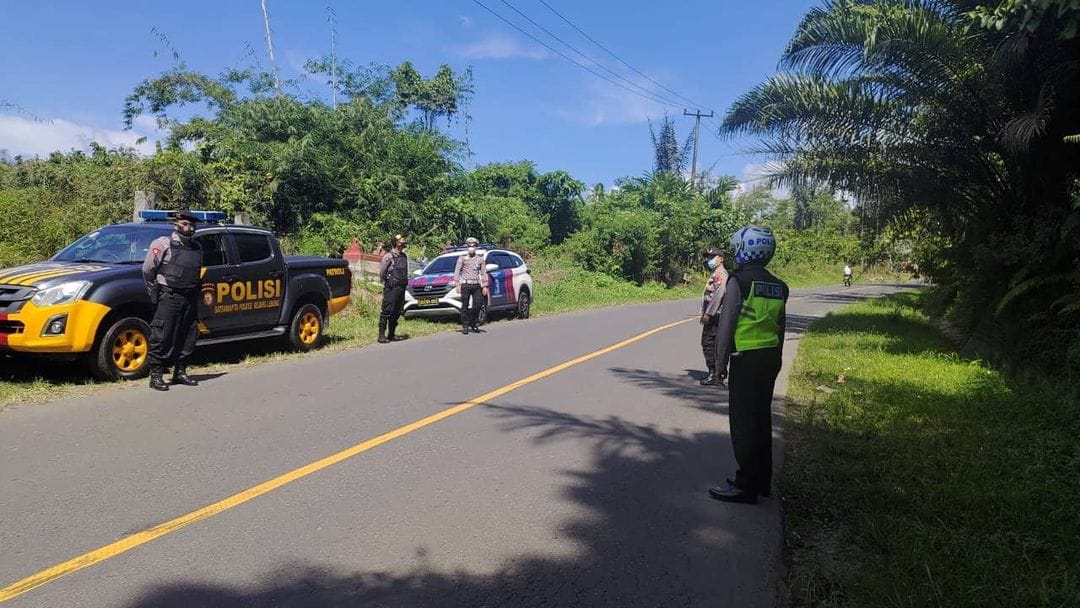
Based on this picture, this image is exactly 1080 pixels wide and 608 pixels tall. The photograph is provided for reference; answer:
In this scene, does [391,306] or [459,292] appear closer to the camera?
[391,306]

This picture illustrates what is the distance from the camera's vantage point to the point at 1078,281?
841 cm

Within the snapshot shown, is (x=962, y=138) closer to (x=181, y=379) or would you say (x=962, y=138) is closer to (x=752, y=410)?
(x=752, y=410)

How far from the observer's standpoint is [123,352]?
8297 mm

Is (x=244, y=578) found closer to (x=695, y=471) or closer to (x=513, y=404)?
(x=695, y=471)

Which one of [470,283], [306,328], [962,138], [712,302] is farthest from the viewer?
[470,283]

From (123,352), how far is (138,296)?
25.5 inches

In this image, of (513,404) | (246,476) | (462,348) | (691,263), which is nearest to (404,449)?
(246,476)

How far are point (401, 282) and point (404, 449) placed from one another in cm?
713

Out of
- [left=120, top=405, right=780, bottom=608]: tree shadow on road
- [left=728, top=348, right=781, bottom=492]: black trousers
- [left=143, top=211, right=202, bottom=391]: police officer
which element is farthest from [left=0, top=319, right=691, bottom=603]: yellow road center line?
[left=143, top=211, right=202, bottom=391]: police officer

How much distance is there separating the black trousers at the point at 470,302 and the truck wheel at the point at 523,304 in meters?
3.28

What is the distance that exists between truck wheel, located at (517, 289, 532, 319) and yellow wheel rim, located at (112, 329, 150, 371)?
1050 centimetres

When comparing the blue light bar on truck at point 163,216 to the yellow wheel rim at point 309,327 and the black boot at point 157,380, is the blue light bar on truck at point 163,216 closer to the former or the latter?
the yellow wheel rim at point 309,327

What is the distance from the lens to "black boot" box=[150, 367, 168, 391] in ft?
26.1

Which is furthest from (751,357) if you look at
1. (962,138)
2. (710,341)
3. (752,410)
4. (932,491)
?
(962,138)
